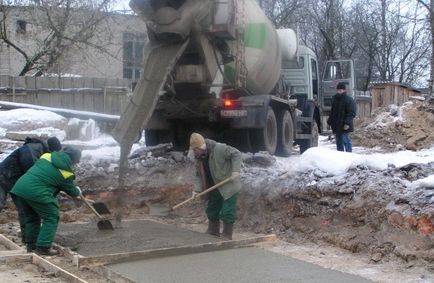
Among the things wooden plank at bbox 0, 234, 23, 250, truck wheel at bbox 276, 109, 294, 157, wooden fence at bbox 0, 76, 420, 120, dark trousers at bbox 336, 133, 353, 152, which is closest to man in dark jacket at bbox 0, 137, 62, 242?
wooden plank at bbox 0, 234, 23, 250

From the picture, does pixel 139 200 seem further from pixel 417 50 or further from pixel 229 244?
pixel 417 50

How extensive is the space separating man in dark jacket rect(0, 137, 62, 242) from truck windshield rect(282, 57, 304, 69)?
754 cm

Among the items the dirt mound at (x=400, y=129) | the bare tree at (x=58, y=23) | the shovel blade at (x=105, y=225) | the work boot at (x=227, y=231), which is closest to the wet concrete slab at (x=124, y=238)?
the shovel blade at (x=105, y=225)

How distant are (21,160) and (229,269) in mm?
3180

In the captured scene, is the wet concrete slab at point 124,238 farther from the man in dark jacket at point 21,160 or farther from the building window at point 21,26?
the building window at point 21,26

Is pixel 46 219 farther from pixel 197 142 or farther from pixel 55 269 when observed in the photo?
pixel 197 142

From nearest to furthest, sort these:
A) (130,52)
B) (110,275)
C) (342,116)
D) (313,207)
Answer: (110,275) → (313,207) → (342,116) → (130,52)

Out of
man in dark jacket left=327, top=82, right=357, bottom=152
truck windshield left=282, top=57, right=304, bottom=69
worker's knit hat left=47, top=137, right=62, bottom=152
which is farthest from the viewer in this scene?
truck windshield left=282, top=57, right=304, bottom=69

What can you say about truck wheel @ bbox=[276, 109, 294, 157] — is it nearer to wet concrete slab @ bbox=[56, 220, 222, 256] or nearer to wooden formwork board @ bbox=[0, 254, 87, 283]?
wet concrete slab @ bbox=[56, 220, 222, 256]

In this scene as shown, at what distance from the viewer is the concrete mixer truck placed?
970 cm

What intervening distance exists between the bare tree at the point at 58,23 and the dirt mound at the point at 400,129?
1086 centimetres

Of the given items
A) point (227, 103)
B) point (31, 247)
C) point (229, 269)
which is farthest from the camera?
point (227, 103)

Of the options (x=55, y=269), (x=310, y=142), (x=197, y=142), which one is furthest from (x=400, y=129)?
(x=55, y=269)

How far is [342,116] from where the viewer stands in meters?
12.0
